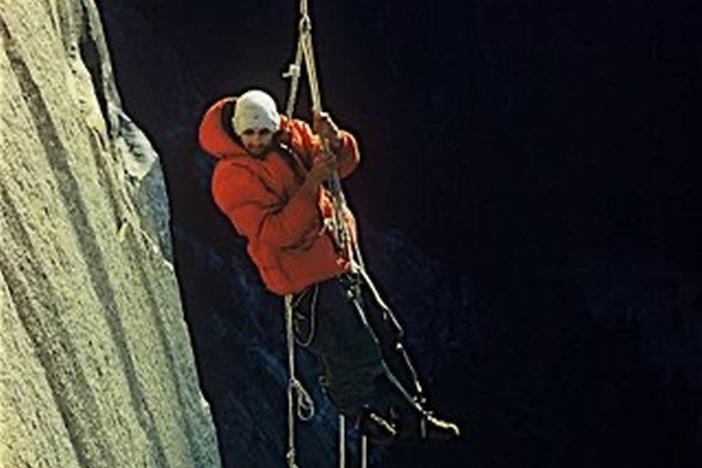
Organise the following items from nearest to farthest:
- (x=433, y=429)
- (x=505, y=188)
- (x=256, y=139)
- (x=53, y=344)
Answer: (x=53, y=344)
(x=256, y=139)
(x=433, y=429)
(x=505, y=188)

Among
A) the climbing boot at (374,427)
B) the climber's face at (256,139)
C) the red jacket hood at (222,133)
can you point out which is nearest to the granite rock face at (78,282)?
the red jacket hood at (222,133)

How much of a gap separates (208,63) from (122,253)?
9.50 m

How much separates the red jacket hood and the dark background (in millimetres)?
8770

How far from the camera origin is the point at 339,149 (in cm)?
576

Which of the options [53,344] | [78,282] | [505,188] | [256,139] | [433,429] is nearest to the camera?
[53,344]

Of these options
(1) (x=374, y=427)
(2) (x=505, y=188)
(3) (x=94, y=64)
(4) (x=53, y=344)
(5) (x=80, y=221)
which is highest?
(3) (x=94, y=64)

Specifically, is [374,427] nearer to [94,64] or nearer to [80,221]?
[94,64]

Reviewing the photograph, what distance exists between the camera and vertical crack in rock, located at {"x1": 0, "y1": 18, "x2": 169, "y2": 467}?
4164mm

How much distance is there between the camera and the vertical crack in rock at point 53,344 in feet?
11.5

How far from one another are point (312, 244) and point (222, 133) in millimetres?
592

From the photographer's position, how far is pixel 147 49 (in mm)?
14578

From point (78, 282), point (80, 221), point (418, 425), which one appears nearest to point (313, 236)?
point (418, 425)

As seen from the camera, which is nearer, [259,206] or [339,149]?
[259,206]

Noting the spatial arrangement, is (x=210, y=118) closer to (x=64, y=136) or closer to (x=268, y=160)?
(x=268, y=160)
